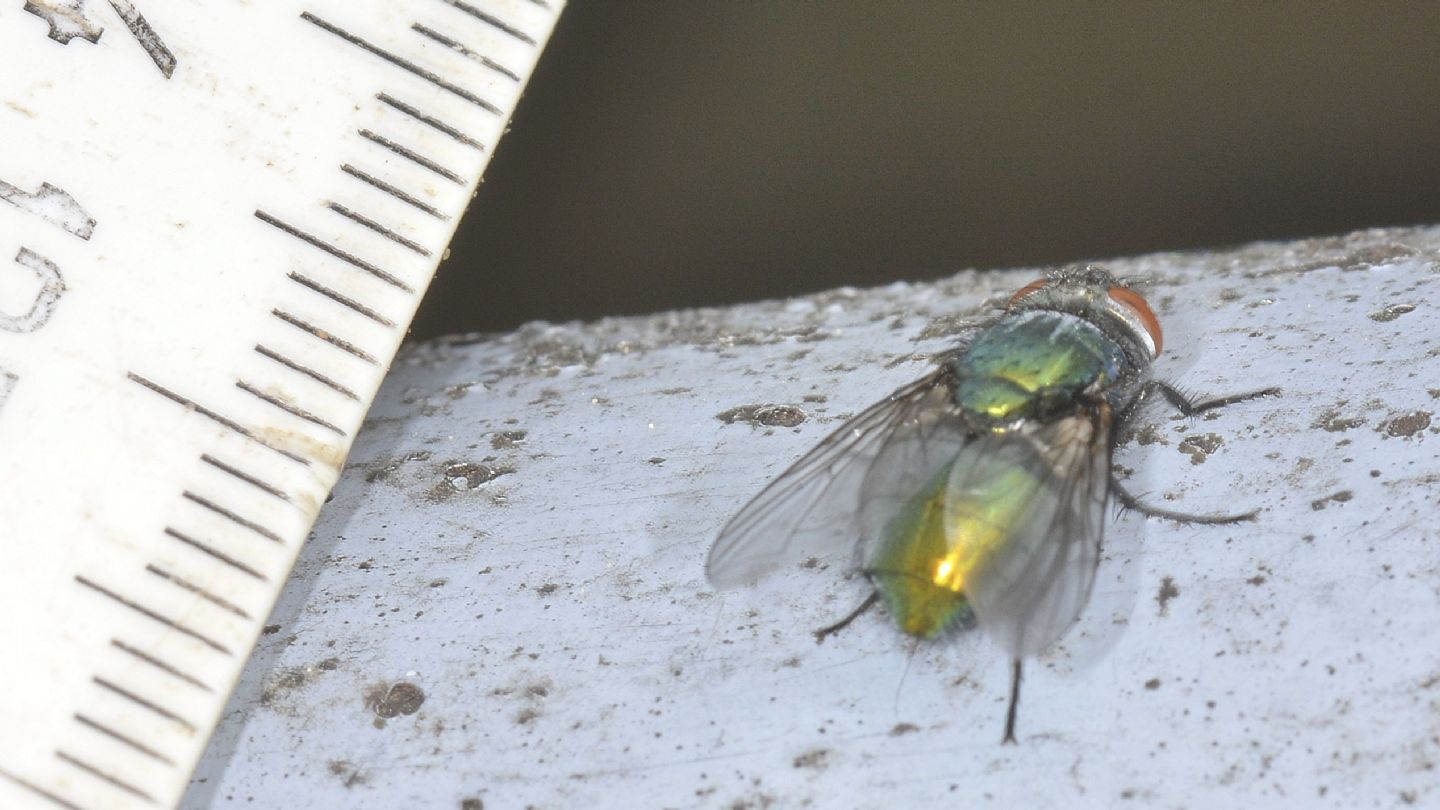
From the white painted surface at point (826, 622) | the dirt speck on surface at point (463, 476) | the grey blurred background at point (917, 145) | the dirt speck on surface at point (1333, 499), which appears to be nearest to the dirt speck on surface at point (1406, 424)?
the white painted surface at point (826, 622)

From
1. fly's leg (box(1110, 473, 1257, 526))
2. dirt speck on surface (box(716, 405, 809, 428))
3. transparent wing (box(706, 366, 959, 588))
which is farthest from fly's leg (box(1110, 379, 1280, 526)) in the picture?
dirt speck on surface (box(716, 405, 809, 428))

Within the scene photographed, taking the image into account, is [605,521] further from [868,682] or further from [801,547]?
[868,682]

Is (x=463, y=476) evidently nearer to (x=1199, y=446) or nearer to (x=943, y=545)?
(x=943, y=545)

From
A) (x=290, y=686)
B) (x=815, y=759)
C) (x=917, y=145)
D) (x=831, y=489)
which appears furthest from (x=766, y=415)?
(x=917, y=145)

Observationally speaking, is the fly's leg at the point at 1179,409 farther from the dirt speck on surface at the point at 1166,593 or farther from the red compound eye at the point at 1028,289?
the red compound eye at the point at 1028,289

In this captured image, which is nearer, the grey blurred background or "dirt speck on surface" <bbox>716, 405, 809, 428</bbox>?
"dirt speck on surface" <bbox>716, 405, 809, 428</bbox>

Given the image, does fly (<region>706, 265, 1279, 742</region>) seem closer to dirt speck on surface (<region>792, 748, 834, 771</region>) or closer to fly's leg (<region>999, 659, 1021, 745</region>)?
fly's leg (<region>999, 659, 1021, 745</region>)

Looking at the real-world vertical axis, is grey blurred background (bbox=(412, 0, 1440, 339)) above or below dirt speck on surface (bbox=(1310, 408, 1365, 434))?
above

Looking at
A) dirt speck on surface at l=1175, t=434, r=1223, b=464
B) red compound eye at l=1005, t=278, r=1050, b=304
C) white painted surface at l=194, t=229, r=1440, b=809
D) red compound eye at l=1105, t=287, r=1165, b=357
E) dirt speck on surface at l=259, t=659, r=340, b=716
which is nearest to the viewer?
white painted surface at l=194, t=229, r=1440, b=809
